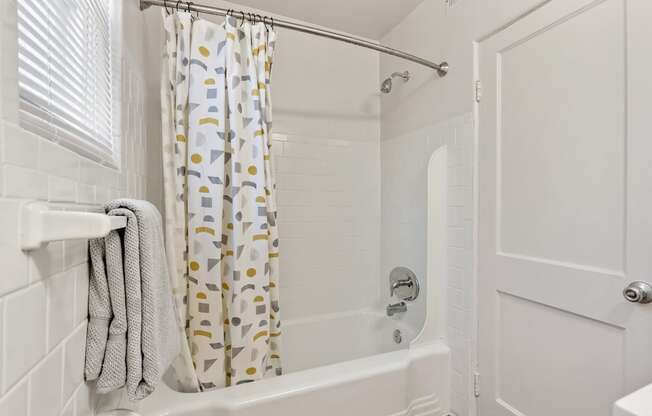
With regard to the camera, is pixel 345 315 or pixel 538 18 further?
pixel 345 315

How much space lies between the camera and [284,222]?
79.0 inches

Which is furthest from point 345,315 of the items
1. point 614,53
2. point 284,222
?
point 614,53

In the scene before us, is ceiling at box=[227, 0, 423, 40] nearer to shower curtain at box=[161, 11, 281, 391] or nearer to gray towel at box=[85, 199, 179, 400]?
shower curtain at box=[161, 11, 281, 391]

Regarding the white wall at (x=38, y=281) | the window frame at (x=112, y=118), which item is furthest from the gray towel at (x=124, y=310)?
the window frame at (x=112, y=118)

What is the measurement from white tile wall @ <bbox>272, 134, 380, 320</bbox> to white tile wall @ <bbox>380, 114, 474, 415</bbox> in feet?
0.44

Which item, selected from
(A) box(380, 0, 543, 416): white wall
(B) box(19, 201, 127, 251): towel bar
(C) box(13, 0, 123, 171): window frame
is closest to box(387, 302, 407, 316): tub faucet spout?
(A) box(380, 0, 543, 416): white wall

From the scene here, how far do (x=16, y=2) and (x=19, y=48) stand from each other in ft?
0.18

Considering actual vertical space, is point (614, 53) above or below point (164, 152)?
above

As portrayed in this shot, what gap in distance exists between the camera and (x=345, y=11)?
1.90 m

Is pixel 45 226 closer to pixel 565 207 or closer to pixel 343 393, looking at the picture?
pixel 343 393

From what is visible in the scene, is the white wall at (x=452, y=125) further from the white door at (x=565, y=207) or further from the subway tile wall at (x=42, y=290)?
the subway tile wall at (x=42, y=290)

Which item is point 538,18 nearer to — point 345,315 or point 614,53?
point 614,53

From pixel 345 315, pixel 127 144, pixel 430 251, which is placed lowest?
pixel 345 315

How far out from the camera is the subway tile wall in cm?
35
